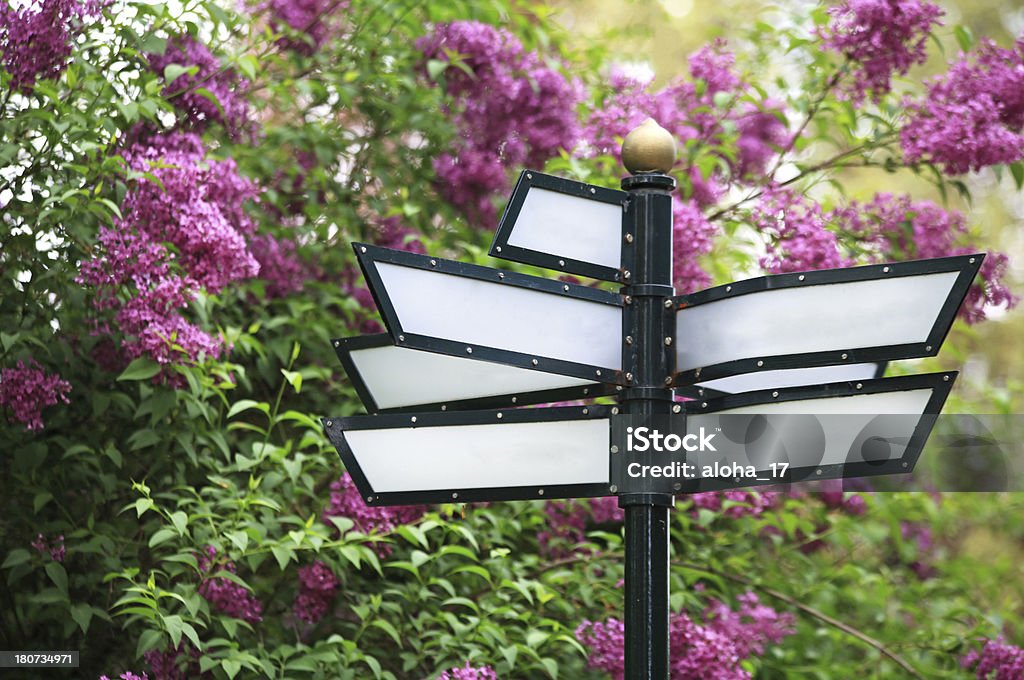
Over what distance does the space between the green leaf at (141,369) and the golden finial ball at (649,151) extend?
112cm

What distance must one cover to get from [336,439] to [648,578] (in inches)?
19.1

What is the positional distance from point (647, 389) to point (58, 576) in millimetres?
1338

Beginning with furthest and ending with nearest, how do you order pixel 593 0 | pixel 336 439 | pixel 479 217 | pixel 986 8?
pixel 986 8
pixel 593 0
pixel 479 217
pixel 336 439

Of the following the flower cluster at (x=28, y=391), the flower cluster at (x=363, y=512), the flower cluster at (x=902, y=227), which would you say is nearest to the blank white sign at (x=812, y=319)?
the flower cluster at (x=363, y=512)

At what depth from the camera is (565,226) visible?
1515 millimetres

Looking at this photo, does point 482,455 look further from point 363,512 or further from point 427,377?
point 363,512

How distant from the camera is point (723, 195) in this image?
10.9 ft

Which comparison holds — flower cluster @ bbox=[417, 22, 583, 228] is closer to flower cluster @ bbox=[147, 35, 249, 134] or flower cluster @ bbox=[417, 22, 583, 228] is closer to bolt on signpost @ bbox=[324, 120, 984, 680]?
flower cluster @ bbox=[147, 35, 249, 134]

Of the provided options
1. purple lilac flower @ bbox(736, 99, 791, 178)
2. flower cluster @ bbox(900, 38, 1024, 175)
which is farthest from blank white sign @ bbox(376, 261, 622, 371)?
purple lilac flower @ bbox(736, 99, 791, 178)

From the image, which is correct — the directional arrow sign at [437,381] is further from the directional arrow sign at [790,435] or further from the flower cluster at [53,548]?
the flower cluster at [53,548]

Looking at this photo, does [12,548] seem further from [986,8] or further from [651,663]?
[986,8]

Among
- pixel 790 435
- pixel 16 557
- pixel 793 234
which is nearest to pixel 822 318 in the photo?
pixel 790 435

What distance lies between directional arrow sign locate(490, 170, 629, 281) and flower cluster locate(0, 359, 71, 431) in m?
1.12

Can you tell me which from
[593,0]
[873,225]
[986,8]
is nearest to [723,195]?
[873,225]
